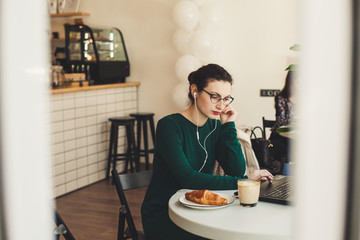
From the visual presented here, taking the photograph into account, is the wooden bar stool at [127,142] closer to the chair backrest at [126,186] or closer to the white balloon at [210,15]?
the white balloon at [210,15]

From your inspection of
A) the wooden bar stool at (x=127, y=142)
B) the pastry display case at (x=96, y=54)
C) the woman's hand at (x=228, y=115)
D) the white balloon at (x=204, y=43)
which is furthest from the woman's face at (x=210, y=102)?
the pastry display case at (x=96, y=54)

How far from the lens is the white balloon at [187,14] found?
4.91 metres

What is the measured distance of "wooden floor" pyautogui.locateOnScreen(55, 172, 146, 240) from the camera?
346cm

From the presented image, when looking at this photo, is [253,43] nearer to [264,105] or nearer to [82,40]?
[264,105]

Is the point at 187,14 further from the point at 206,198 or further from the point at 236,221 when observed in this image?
the point at 236,221

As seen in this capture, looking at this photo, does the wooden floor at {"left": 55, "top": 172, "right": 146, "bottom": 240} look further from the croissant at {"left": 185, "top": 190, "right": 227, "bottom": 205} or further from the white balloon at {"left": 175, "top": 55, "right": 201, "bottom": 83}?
the croissant at {"left": 185, "top": 190, "right": 227, "bottom": 205}

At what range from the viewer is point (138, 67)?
5969mm

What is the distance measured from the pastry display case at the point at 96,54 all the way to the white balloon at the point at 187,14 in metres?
1.13

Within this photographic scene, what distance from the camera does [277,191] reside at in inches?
67.6

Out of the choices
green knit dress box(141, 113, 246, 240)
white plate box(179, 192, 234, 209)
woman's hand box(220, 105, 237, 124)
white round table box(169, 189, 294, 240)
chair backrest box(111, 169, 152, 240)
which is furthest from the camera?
woman's hand box(220, 105, 237, 124)

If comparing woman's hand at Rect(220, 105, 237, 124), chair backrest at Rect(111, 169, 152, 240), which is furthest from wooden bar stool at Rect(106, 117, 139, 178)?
woman's hand at Rect(220, 105, 237, 124)

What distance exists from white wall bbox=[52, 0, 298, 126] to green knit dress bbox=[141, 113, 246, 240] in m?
3.02

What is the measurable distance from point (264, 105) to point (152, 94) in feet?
4.87
